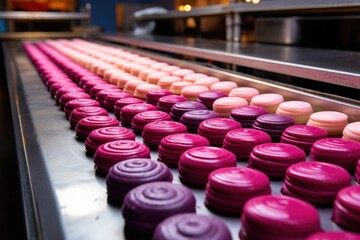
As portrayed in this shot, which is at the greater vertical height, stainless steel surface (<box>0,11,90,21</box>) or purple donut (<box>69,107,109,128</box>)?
stainless steel surface (<box>0,11,90,21</box>)

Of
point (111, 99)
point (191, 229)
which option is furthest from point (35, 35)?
point (191, 229)

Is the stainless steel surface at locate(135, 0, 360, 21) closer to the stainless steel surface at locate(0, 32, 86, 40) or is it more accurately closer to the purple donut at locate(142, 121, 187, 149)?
the purple donut at locate(142, 121, 187, 149)

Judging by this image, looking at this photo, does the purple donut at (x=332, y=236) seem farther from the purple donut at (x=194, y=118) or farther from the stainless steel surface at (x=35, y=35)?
the stainless steel surface at (x=35, y=35)

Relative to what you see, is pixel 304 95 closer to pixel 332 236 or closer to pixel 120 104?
pixel 120 104

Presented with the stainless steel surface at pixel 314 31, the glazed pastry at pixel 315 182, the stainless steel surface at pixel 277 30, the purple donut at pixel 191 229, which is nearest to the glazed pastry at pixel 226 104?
the glazed pastry at pixel 315 182

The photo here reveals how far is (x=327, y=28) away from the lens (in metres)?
2.81

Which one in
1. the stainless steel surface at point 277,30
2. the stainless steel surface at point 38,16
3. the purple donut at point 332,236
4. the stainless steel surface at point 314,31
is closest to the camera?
the purple donut at point 332,236

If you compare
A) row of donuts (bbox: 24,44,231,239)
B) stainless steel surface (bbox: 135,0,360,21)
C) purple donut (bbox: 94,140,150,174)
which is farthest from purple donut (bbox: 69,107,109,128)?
stainless steel surface (bbox: 135,0,360,21)

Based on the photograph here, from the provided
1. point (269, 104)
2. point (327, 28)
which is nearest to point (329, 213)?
point (269, 104)

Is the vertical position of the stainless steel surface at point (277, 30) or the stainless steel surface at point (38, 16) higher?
the stainless steel surface at point (38, 16)

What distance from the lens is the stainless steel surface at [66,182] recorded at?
2.68ft

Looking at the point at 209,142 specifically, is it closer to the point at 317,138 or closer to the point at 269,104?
the point at 317,138

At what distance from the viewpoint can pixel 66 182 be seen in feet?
3.43

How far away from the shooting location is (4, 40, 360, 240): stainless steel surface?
32.2 inches
